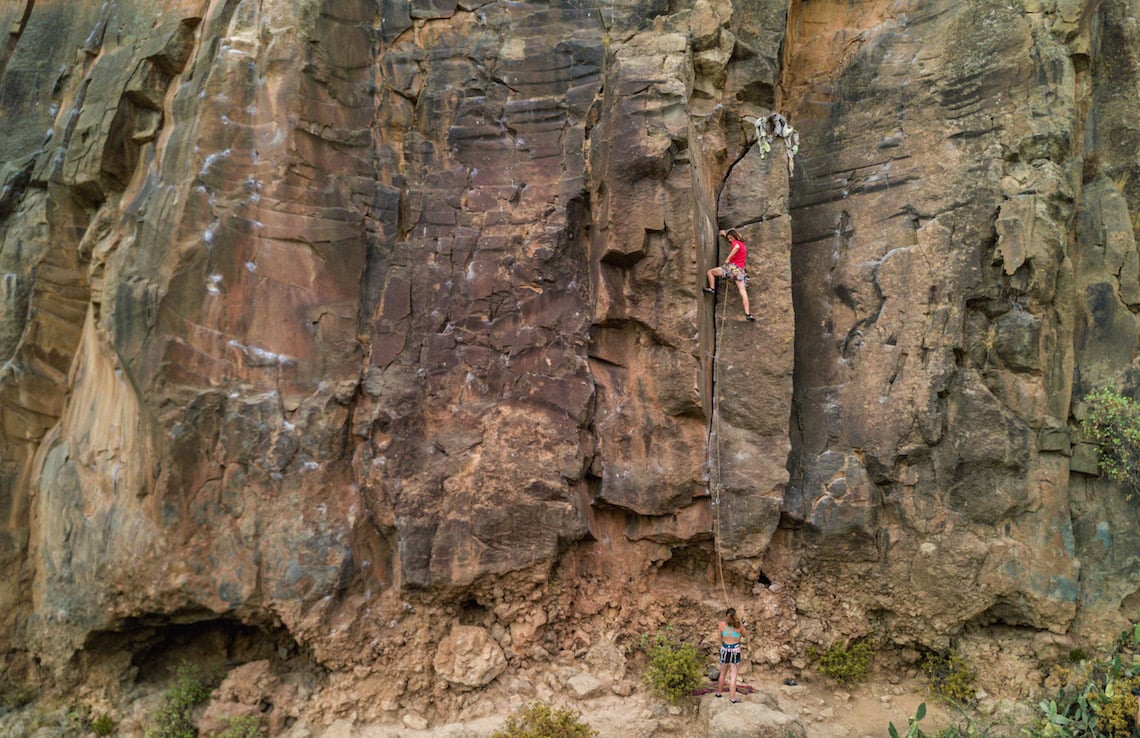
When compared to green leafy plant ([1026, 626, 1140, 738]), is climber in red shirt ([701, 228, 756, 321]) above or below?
above

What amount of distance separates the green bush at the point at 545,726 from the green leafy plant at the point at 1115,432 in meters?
7.38

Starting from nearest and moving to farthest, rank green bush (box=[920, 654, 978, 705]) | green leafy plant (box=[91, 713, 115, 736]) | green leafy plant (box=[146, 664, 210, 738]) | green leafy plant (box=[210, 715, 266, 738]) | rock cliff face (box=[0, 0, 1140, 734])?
1. green leafy plant (box=[210, 715, 266, 738])
2. green leafy plant (box=[146, 664, 210, 738])
3. green leafy plant (box=[91, 713, 115, 736])
4. green bush (box=[920, 654, 978, 705])
5. rock cliff face (box=[0, 0, 1140, 734])

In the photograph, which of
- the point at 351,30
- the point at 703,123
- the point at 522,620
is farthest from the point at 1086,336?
the point at 351,30

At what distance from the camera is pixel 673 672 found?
964cm

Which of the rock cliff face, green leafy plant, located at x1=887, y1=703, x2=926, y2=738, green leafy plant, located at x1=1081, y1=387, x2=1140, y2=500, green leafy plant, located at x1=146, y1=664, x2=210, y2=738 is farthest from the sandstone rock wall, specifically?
green leafy plant, located at x1=146, y1=664, x2=210, y2=738

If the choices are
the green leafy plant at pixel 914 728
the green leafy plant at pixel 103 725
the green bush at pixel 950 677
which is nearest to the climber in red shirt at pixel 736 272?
the green bush at pixel 950 677

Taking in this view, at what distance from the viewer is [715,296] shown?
10.9 metres

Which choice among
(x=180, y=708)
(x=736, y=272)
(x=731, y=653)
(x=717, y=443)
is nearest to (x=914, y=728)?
(x=731, y=653)

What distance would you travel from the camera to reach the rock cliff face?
32.0 feet

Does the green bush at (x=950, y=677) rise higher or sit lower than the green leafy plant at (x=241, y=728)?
higher

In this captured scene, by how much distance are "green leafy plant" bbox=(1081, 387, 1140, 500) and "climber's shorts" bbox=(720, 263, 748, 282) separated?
4723 millimetres

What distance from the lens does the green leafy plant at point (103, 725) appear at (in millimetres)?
9445

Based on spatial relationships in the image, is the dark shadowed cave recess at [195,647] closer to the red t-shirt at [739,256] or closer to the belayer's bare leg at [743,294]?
the belayer's bare leg at [743,294]

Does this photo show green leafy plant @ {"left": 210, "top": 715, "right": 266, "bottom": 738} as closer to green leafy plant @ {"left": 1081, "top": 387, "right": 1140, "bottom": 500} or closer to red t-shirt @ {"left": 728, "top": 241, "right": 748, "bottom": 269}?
red t-shirt @ {"left": 728, "top": 241, "right": 748, "bottom": 269}
